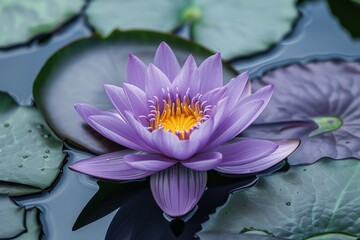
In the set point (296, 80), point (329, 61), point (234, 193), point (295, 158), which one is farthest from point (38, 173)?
point (329, 61)

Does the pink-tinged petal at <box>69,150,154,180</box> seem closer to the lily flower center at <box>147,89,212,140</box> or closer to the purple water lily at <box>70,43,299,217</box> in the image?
the purple water lily at <box>70,43,299,217</box>

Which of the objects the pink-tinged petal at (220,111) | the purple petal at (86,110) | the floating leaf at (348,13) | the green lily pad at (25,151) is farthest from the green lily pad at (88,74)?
the floating leaf at (348,13)

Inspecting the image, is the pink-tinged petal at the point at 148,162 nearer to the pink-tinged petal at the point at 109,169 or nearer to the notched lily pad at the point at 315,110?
the pink-tinged petal at the point at 109,169

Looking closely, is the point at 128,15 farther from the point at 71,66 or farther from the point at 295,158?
the point at 295,158

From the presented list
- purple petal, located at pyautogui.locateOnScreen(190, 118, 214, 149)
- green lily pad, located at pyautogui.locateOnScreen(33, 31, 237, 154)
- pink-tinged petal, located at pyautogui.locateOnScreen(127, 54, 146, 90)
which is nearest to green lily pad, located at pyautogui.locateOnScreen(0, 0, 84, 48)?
green lily pad, located at pyautogui.locateOnScreen(33, 31, 237, 154)

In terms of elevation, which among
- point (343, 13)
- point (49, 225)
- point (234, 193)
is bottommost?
point (49, 225)

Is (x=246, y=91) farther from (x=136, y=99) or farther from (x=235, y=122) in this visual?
(x=136, y=99)
